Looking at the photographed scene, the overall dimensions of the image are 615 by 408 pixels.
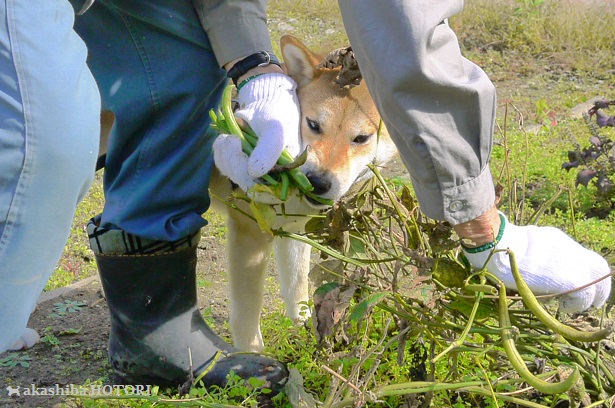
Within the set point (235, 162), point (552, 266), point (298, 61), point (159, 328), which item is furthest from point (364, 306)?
point (298, 61)

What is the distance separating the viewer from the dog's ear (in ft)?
8.95

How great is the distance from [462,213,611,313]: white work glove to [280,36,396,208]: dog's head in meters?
0.74

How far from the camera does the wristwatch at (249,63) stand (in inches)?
92.3

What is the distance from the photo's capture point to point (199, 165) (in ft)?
7.95

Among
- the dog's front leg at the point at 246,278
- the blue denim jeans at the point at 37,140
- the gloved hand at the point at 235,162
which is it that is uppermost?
the blue denim jeans at the point at 37,140

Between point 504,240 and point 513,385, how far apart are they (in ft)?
1.43

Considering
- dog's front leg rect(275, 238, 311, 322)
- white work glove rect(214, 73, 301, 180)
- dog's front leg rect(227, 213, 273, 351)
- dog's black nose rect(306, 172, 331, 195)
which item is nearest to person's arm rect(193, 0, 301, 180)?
white work glove rect(214, 73, 301, 180)

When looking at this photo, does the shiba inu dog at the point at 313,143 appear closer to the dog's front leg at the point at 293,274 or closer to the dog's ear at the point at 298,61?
the dog's ear at the point at 298,61

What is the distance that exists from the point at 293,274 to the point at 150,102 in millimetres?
1009

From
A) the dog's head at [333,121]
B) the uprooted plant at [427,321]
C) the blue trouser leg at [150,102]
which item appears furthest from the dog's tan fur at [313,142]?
the uprooted plant at [427,321]

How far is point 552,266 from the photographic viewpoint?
179cm

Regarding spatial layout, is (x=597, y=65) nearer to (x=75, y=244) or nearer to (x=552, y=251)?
(x=75, y=244)

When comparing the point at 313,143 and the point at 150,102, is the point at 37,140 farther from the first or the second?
the point at 313,143

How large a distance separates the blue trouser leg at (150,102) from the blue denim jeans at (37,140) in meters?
0.63
